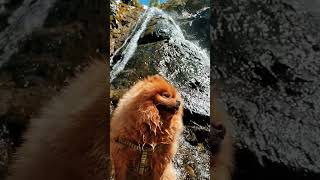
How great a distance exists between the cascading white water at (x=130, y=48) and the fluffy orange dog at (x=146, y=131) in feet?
1.10

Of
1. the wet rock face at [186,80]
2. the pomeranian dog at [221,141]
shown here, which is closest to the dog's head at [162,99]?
the pomeranian dog at [221,141]

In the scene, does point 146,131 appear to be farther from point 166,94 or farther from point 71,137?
point 71,137

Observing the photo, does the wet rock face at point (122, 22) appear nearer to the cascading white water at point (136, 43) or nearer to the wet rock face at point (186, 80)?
the cascading white water at point (136, 43)

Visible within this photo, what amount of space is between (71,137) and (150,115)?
32cm

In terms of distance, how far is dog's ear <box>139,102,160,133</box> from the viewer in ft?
5.54

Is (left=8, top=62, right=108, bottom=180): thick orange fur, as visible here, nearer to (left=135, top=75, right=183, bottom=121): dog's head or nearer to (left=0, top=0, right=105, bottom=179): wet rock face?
(left=0, top=0, right=105, bottom=179): wet rock face

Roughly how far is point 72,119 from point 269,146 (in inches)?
26.4

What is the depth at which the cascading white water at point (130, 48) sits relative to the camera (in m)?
2.07

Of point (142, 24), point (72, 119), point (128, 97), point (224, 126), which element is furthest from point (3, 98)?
point (142, 24)

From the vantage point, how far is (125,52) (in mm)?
2209

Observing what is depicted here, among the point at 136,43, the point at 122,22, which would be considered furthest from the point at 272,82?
the point at 122,22

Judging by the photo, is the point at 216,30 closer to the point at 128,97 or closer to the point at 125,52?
the point at 128,97

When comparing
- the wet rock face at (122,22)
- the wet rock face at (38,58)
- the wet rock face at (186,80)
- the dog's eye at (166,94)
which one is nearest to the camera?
the wet rock face at (38,58)

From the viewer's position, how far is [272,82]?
1.63 metres
